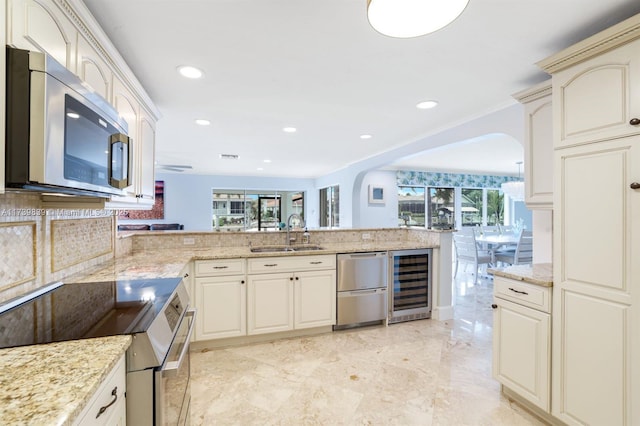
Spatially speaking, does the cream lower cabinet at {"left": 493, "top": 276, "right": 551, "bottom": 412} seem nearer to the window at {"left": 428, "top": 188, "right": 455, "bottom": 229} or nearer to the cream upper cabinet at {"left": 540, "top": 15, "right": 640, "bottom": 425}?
the cream upper cabinet at {"left": 540, "top": 15, "right": 640, "bottom": 425}

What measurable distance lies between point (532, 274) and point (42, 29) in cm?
271

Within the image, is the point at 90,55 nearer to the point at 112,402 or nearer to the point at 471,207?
the point at 112,402

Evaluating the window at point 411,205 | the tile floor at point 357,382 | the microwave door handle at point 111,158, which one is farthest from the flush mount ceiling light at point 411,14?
the window at point 411,205

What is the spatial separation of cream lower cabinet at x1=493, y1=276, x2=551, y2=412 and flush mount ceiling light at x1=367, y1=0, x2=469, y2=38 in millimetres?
1594

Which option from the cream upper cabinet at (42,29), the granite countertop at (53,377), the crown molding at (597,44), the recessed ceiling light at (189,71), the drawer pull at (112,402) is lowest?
the drawer pull at (112,402)

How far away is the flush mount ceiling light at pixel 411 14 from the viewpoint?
0.98 metres

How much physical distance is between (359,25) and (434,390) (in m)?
2.40

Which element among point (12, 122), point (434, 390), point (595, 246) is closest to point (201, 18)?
point (12, 122)

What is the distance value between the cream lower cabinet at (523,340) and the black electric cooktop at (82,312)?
6.63 ft

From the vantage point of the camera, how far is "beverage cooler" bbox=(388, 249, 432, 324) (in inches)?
129

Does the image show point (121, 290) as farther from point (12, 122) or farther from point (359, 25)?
point (359, 25)

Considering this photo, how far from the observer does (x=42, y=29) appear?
109 centimetres

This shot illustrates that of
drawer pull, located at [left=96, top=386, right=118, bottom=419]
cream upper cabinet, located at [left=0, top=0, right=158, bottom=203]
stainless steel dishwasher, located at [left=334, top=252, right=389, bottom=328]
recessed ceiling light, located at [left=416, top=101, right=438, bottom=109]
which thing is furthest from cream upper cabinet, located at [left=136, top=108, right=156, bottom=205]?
recessed ceiling light, located at [left=416, top=101, right=438, bottom=109]

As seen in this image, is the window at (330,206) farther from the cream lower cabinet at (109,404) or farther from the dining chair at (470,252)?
the cream lower cabinet at (109,404)
